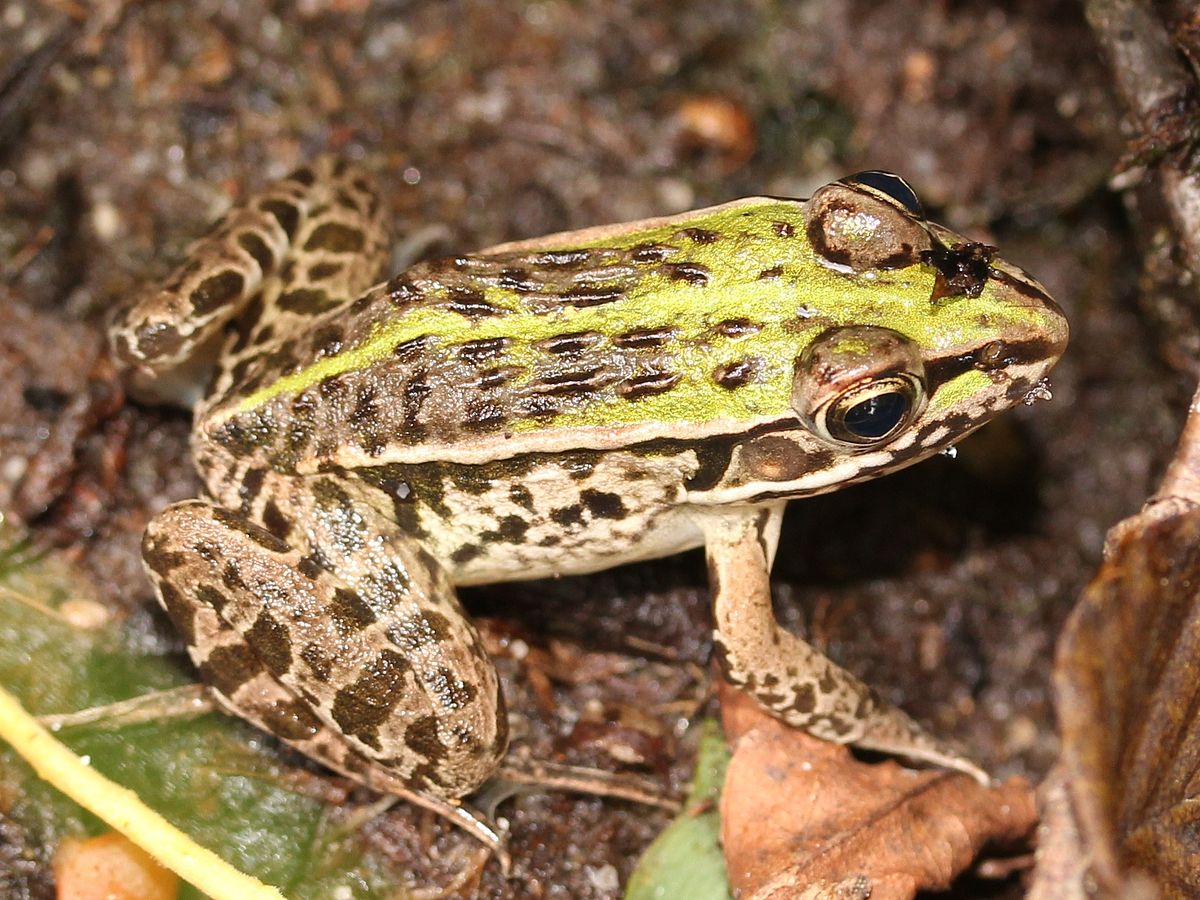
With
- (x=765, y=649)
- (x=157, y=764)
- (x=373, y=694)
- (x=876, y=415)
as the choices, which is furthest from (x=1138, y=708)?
(x=157, y=764)

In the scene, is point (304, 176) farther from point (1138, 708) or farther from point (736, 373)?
point (1138, 708)

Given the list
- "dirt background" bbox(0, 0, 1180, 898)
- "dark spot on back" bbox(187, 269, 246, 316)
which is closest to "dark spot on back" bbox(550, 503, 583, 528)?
"dirt background" bbox(0, 0, 1180, 898)

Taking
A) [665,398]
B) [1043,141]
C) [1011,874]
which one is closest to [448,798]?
[665,398]

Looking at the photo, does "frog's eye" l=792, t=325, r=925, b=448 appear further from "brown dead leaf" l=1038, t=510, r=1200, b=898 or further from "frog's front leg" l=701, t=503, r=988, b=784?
"brown dead leaf" l=1038, t=510, r=1200, b=898

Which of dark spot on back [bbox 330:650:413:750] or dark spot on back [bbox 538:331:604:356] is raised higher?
dark spot on back [bbox 538:331:604:356]

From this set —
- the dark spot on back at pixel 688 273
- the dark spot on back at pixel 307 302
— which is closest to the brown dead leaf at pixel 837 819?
the dark spot on back at pixel 688 273

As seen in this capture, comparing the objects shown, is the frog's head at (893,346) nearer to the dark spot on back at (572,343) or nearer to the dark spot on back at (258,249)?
the dark spot on back at (572,343)

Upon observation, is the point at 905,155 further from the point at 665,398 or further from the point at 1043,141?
the point at 665,398
